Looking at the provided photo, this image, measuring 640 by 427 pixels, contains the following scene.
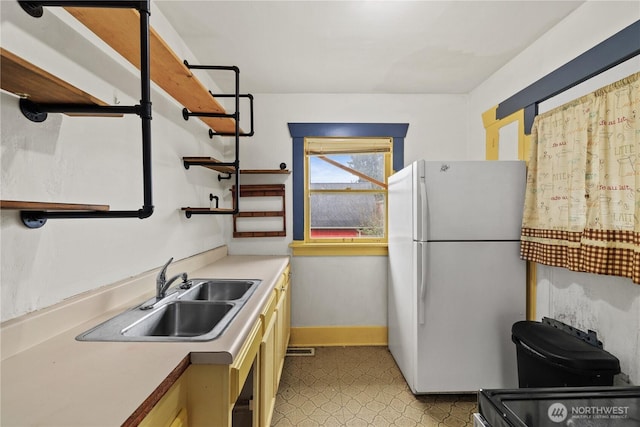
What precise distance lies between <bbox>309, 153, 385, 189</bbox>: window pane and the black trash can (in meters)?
1.78

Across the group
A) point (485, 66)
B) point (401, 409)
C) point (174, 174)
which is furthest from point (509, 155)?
point (174, 174)

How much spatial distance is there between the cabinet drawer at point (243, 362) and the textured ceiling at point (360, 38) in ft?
5.75

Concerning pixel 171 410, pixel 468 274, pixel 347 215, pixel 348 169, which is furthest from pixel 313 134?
pixel 171 410

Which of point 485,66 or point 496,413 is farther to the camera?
point 485,66

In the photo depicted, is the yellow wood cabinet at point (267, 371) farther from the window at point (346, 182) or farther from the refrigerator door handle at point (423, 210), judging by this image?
the window at point (346, 182)

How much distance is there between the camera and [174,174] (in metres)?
1.95

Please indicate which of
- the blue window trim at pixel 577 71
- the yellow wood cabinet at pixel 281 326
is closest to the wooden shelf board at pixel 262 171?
the yellow wood cabinet at pixel 281 326

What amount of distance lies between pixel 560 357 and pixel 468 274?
0.70 meters

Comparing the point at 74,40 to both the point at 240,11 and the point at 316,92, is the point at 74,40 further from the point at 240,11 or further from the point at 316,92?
the point at 316,92

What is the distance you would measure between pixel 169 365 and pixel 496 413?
1.17 meters

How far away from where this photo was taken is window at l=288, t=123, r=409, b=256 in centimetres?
303

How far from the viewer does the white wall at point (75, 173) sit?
0.92m

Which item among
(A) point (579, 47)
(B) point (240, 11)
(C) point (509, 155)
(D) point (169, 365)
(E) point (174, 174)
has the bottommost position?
(D) point (169, 365)

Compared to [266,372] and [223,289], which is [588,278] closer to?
[266,372]
